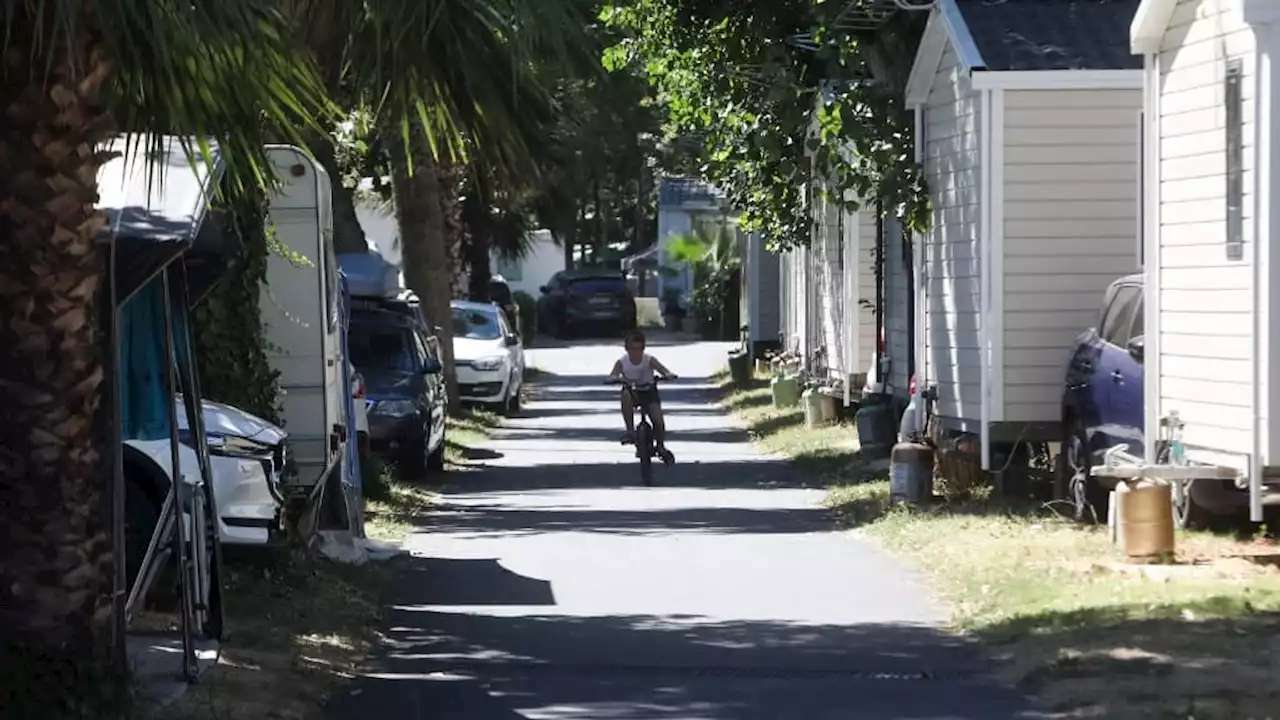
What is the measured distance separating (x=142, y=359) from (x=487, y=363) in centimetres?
1999

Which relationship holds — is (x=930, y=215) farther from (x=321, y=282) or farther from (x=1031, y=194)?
(x=321, y=282)

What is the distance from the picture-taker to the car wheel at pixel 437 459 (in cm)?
2088

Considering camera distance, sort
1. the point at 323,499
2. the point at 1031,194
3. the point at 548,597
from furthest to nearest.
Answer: the point at 1031,194
the point at 323,499
the point at 548,597

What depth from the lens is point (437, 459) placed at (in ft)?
69.4

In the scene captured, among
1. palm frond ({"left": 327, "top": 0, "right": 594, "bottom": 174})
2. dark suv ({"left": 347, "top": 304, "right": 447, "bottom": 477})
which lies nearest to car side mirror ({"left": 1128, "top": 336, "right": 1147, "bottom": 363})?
palm frond ({"left": 327, "top": 0, "right": 594, "bottom": 174})

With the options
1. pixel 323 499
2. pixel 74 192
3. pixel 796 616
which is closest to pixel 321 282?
pixel 323 499

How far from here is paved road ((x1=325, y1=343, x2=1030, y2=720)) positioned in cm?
909

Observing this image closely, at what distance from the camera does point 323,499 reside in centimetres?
1390

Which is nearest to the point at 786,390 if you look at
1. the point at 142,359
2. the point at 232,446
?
the point at 232,446

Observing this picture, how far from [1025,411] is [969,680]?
6663 millimetres

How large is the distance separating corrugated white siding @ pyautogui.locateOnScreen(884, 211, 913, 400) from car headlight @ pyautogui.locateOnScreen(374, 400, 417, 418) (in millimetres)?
5003

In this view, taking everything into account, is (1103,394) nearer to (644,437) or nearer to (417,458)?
(644,437)

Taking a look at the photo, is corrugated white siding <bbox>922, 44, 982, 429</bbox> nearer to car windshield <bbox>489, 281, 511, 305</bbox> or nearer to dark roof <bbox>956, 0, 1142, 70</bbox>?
dark roof <bbox>956, 0, 1142, 70</bbox>

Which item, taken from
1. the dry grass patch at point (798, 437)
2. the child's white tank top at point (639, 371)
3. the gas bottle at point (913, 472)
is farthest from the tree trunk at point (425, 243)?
the gas bottle at point (913, 472)
